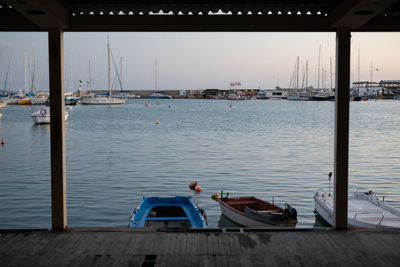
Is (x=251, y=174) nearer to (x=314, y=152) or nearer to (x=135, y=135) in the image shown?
(x=314, y=152)

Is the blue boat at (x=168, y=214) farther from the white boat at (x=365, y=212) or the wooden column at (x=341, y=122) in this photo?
the wooden column at (x=341, y=122)

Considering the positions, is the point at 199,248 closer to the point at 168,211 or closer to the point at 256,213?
the point at 256,213

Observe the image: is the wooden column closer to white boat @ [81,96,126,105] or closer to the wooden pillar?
the wooden pillar

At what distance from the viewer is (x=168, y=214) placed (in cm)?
1021

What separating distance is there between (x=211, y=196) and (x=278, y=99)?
12416cm

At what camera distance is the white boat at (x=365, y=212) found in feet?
32.0

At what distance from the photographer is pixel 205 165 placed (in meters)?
19.8

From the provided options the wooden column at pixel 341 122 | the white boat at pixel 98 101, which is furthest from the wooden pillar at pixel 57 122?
the white boat at pixel 98 101

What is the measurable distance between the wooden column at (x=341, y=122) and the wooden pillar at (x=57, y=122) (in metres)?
2.98

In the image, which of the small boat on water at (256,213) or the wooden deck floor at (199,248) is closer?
the wooden deck floor at (199,248)

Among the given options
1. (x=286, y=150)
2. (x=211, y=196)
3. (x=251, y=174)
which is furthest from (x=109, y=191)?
(x=286, y=150)
